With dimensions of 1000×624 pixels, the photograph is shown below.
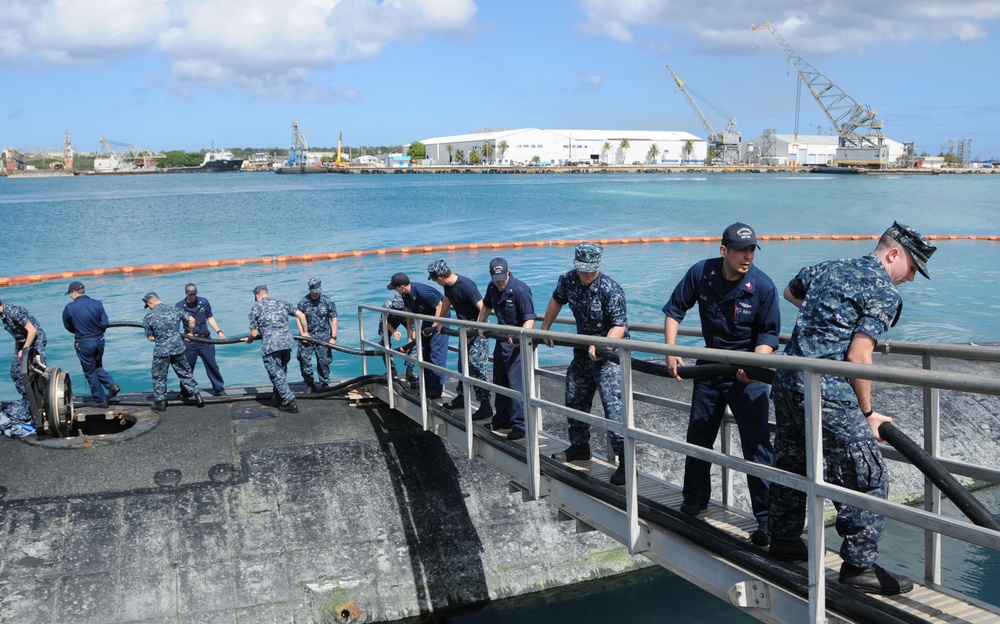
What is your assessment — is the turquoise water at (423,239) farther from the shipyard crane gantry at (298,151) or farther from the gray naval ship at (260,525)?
the shipyard crane gantry at (298,151)

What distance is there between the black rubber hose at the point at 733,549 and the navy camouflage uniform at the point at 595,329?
472mm

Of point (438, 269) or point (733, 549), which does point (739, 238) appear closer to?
point (733, 549)

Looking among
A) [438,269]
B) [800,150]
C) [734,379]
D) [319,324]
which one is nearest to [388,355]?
[438,269]

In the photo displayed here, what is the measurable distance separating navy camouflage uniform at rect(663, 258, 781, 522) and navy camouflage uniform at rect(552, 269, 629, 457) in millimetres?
875

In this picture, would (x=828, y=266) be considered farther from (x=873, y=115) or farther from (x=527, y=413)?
(x=873, y=115)

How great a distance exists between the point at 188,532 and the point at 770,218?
61936 millimetres

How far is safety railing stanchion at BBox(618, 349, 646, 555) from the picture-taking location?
4742mm

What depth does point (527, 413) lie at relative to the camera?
5.90 metres

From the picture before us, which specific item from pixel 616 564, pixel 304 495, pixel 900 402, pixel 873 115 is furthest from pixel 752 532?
pixel 873 115

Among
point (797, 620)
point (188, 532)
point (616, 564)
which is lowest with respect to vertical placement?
point (616, 564)

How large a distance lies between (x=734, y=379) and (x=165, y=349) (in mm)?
8702

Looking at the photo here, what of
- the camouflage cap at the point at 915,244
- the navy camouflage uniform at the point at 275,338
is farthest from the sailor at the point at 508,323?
the navy camouflage uniform at the point at 275,338

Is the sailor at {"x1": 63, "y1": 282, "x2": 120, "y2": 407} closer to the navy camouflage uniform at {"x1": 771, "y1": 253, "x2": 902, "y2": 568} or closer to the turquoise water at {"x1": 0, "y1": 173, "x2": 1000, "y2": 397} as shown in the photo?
the turquoise water at {"x1": 0, "y1": 173, "x2": 1000, "y2": 397}

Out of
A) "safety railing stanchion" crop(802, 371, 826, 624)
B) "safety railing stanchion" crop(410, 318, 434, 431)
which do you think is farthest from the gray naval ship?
"safety railing stanchion" crop(802, 371, 826, 624)
